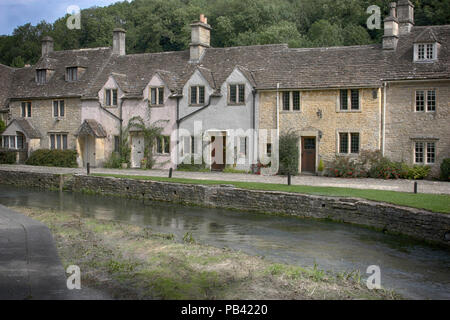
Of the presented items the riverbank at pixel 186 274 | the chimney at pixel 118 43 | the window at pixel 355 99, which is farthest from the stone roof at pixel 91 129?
the riverbank at pixel 186 274

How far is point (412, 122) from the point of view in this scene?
93.6 feet

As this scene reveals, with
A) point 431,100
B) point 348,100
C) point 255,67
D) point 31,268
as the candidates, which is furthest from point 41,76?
point 31,268

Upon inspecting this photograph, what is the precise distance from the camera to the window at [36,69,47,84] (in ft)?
138

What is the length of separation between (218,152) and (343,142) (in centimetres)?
842

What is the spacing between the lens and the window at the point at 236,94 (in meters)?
32.8

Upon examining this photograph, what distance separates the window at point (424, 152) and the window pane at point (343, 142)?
155 inches

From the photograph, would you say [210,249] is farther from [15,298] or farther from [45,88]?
[45,88]

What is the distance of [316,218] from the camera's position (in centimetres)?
2058

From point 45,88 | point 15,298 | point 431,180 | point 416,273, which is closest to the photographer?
point 15,298

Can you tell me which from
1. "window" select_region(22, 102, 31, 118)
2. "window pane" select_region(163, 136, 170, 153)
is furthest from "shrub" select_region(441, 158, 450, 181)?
"window" select_region(22, 102, 31, 118)

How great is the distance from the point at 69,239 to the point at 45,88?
30969 millimetres

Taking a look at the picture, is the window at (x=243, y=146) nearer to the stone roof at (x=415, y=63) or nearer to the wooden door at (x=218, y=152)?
the wooden door at (x=218, y=152)
